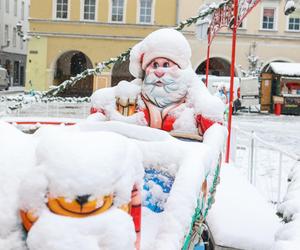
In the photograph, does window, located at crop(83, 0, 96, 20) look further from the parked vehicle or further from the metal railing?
the parked vehicle

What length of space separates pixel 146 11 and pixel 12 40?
17606 millimetres

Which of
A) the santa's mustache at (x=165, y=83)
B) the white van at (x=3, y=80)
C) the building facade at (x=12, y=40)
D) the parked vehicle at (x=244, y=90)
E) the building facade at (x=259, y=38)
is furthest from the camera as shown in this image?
the building facade at (x=12, y=40)

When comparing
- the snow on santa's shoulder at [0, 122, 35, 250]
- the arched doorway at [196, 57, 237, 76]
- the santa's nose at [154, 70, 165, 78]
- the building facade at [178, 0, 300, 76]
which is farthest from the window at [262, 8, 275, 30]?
the snow on santa's shoulder at [0, 122, 35, 250]

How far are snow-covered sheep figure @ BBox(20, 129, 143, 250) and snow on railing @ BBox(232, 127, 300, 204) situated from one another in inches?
150

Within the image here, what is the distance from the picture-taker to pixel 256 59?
24.6m

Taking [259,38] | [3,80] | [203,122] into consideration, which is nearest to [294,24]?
[259,38]

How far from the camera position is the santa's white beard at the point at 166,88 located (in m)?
3.80

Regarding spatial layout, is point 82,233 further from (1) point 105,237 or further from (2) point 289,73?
(2) point 289,73

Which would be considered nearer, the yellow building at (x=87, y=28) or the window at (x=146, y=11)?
the yellow building at (x=87, y=28)

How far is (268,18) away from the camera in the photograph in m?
25.7

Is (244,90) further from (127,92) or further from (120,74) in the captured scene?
(127,92)

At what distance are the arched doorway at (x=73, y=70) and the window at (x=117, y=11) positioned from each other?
3.65 meters

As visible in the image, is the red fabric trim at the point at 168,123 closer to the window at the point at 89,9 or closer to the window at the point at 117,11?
the window at the point at 117,11

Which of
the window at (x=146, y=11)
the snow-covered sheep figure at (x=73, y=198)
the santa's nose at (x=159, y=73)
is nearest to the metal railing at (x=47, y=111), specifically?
the window at (x=146, y=11)
